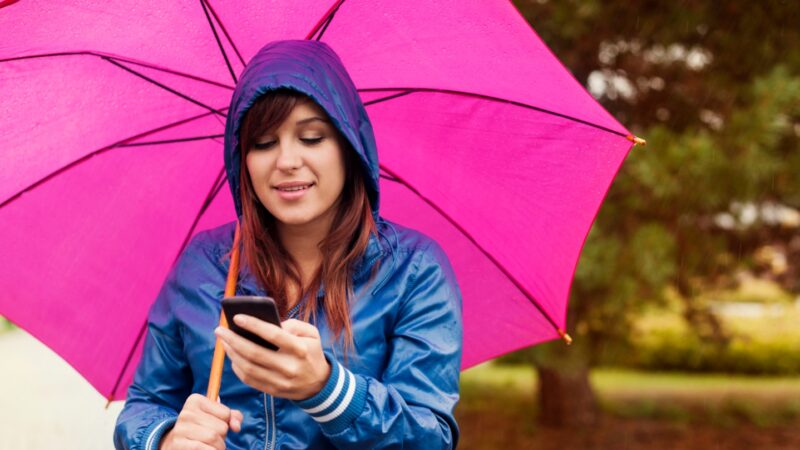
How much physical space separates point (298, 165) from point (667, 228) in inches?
156

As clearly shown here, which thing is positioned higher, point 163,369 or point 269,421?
point 163,369

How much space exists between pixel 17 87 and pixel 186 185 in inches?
19.3

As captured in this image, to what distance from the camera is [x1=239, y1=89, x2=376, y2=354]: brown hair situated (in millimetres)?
1939

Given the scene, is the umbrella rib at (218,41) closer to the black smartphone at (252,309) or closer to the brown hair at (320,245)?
the brown hair at (320,245)

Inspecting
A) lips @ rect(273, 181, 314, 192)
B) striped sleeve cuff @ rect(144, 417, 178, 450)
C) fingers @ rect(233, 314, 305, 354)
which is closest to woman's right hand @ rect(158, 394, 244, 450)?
striped sleeve cuff @ rect(144, 417, 178, 450)

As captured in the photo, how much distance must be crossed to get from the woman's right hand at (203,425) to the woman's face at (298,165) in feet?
1.44

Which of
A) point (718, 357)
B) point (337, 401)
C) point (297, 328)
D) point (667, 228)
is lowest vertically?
point (337, 401)

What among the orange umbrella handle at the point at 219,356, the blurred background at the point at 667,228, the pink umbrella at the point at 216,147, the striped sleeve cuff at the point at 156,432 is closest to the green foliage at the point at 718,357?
the blurred background at the point at 667,228

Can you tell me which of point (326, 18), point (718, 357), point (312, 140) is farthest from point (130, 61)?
point (718, 357)

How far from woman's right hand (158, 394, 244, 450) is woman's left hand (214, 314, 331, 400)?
254 mm

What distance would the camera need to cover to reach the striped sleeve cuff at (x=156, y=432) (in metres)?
1.91

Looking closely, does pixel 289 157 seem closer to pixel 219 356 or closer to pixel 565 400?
pixel 219 356

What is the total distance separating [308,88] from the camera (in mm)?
1897

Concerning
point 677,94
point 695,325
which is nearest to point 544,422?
point 695,325
